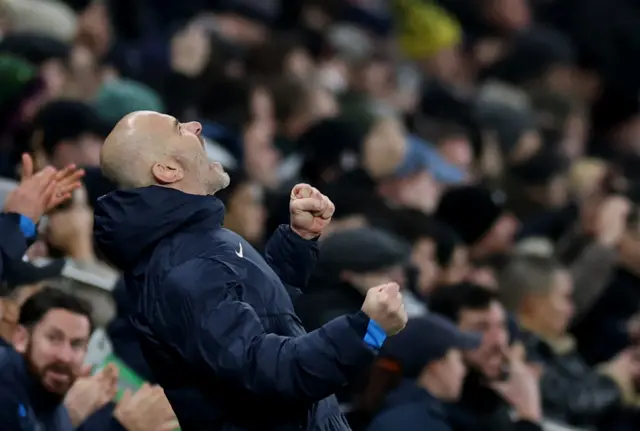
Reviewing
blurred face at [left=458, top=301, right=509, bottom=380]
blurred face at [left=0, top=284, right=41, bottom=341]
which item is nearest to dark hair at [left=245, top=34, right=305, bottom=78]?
blurred face at [left=458, top=301, right=509, bottom=380]

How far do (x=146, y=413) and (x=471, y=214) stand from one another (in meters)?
3.76

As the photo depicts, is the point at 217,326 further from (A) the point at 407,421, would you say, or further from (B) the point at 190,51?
(B) the point at 190,51

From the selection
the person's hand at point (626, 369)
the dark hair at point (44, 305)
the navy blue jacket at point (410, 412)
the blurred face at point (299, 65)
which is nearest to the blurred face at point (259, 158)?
the blurred face at point (299, 65)

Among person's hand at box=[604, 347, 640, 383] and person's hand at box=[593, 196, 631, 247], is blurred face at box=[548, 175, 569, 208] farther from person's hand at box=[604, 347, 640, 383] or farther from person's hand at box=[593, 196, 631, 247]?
person's hand at box=[604, 347, 640, 383]

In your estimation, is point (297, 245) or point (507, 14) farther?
point (507, 14)

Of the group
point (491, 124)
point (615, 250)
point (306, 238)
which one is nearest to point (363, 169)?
point (615, 250)

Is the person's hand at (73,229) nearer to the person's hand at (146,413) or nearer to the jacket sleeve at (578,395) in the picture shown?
the person's hand at (146,413)

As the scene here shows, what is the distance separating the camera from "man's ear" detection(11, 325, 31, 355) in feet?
15.5

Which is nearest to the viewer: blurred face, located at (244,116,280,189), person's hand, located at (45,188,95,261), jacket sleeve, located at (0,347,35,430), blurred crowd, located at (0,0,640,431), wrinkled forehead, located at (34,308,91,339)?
jacket sleeve, located at (0,347,35,430)

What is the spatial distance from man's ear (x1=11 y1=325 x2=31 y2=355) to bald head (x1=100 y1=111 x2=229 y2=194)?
→ 111 centimetres

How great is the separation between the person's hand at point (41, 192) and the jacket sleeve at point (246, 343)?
893mm

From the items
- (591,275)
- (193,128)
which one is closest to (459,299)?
(591,275)

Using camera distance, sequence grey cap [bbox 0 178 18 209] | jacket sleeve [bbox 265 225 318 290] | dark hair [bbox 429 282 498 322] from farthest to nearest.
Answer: dark hair [bbox 429 282 498 322], grey cap [bbox 0 178 18 209], jacket sleeve [bbox 265 225 318 290]

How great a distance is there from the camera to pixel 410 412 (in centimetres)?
520
